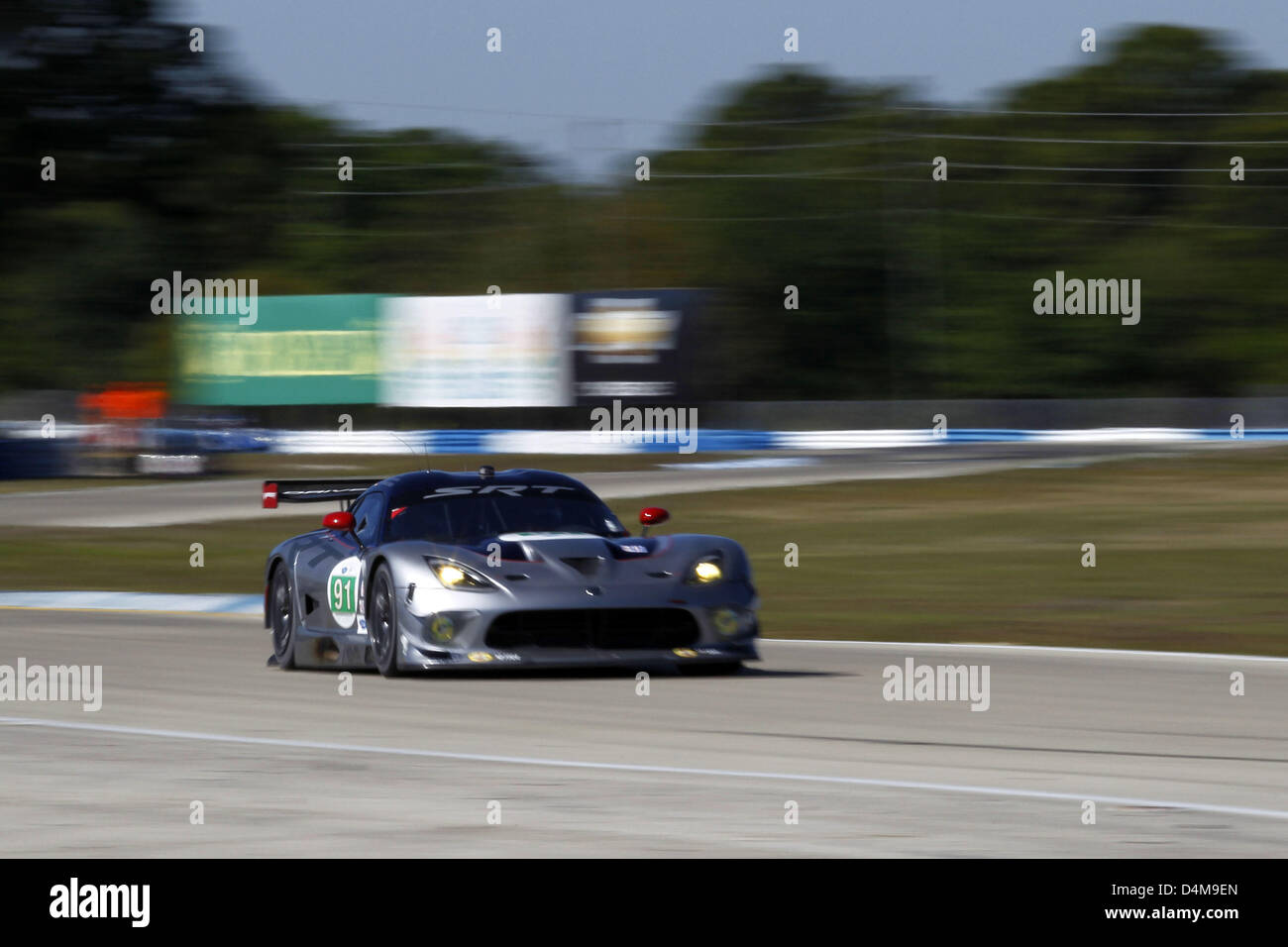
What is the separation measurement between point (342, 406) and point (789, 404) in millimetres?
12751

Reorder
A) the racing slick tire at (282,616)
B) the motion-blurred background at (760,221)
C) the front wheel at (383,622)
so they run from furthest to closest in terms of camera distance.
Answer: the motion-blurred background at (760,221)
the racing slick tire at (282,616)
the front wheel at (383,622)

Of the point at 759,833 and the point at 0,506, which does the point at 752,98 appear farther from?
the point at 759,833

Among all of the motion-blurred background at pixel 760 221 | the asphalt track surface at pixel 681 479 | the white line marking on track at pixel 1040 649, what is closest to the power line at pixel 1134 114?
the motion-blurred background at pixel 760 221

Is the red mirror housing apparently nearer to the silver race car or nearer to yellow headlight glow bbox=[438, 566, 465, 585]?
the silver race car

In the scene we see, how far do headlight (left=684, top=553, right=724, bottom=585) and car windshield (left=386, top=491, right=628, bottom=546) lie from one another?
761mm

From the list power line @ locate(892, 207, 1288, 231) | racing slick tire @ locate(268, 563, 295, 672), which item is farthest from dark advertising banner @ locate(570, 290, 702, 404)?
racing slick tire @ locate(268, 563, 295, 672)

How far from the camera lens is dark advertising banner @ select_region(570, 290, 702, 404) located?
47219mm

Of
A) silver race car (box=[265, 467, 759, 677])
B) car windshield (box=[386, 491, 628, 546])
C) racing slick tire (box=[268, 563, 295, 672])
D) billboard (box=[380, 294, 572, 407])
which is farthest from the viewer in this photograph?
billboard (box=[380, 294, 572, 407])

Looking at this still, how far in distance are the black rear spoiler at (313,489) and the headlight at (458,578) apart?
51.3 inches

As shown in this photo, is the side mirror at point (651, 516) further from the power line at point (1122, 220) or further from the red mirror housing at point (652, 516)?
the power line at point (1122, 220)

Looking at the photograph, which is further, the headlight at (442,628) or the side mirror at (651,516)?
the side mirror at (651,516)

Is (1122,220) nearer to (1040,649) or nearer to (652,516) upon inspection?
(1040,649)

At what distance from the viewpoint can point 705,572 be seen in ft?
35.0

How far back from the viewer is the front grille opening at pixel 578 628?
34.1 feet
